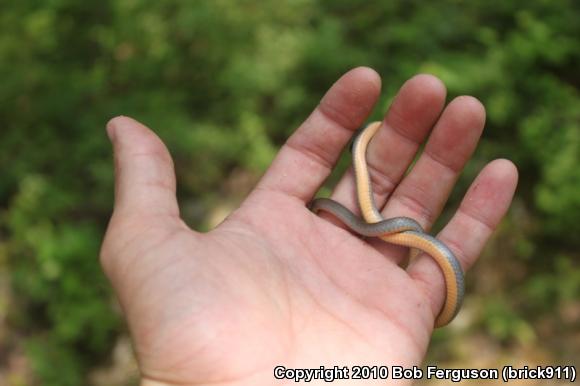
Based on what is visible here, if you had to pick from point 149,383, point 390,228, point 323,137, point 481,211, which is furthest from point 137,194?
point 481,211

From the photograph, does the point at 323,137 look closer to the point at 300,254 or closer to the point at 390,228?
the point at 390,228

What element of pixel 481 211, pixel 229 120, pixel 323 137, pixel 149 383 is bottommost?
pixel 229 120

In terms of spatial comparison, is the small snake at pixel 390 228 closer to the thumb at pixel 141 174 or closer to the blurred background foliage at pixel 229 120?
the thumb at pixel 141 174

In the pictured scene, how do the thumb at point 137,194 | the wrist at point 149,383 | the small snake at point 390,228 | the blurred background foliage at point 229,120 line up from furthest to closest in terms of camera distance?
the blurred background foliage at point 229,120 → the small snake at point 390,228 → the thumb at point 137,194 → the wrist at point 149,383

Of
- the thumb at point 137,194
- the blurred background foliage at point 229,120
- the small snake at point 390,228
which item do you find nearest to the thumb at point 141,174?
the thumb at point 137,194

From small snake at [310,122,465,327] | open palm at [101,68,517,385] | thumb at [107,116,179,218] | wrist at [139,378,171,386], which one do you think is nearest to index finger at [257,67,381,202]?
open palm at [101,68,517,385]

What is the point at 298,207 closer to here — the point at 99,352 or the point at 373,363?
the point at 373,363
